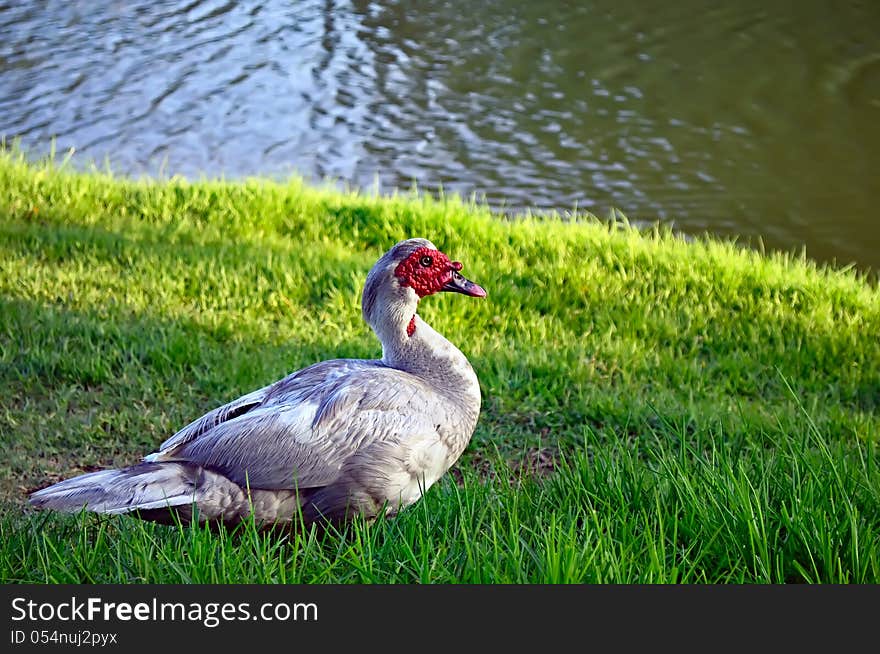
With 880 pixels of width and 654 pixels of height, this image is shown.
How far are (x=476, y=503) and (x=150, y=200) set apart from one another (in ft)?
15.9

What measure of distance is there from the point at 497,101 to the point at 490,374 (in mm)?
6055

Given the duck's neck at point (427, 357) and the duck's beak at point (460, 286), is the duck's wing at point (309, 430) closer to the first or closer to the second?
the duck's neck at point (427, 357)

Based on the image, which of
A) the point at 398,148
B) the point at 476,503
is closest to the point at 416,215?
the point at 398,148

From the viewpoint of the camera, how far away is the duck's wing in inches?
124

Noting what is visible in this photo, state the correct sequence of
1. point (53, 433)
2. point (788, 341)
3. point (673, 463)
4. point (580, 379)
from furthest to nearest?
point (788, 341), point (580, 379), point (53, 433), point (673, 463)

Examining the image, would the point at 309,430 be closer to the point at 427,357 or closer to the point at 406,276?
the point at 427,357

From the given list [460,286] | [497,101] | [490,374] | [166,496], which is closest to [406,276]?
[460,286]

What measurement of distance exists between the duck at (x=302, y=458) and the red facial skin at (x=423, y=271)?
1.04 feet

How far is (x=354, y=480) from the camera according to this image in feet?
10.5

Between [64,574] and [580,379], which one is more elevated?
[64,574]

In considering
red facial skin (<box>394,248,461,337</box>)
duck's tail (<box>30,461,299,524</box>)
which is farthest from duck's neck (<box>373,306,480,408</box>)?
duck's tail (<box>30,461,299,524</box>)

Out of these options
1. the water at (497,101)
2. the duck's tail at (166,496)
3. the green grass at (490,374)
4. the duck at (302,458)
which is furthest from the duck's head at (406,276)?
the water at (497,101)

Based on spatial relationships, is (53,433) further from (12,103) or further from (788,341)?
(12,103)

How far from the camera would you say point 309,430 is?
3.21m
